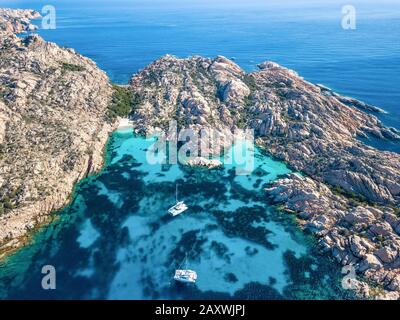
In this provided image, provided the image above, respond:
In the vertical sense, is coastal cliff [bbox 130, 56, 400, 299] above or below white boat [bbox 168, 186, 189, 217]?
above

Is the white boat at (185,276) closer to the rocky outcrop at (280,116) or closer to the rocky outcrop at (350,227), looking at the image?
the rocky outcrop at (350,227)

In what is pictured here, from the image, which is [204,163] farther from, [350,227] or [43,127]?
[43,127]

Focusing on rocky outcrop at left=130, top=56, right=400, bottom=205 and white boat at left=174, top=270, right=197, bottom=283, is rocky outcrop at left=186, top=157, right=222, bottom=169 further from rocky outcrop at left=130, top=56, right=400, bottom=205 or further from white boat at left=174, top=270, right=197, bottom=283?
white boat at left=174, top=270, right=197, bottom=283

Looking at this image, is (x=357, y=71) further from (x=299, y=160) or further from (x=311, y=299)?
(x=311, y=299)

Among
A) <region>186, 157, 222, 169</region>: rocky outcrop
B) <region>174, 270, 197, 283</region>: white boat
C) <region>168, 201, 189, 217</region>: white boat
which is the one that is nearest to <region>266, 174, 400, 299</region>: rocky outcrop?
<region>186, 157, 222, 169</region>: rocky outcrop

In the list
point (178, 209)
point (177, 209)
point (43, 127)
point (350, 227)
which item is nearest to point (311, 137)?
point (350, 227)
